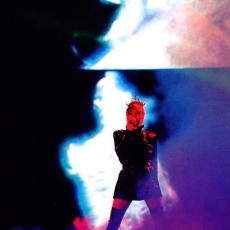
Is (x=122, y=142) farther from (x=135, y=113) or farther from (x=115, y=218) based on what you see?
(x=115, y=218)

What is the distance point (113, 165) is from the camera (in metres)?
2.78

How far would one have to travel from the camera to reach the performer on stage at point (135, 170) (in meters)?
2.66

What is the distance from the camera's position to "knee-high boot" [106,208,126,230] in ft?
8.73

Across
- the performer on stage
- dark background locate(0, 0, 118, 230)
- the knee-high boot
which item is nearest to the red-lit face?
the performer on stage

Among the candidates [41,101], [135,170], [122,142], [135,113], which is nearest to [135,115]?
[135,113]

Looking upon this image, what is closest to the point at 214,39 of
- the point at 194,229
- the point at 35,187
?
the point at 194,229

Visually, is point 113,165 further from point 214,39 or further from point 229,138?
point 214,39

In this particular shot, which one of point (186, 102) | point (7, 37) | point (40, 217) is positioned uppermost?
point (7, 37)

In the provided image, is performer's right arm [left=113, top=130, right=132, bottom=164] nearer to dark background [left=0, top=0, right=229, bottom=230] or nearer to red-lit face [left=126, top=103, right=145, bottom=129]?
red-lit face [left=126, top=103, right=145, bottom=129]

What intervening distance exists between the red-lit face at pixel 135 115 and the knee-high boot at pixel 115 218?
68cm

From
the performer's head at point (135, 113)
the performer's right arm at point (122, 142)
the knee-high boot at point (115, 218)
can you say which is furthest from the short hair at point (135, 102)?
the knee-high boot at point (115, 218)

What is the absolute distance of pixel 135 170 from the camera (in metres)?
2.69

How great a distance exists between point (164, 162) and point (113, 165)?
416mm

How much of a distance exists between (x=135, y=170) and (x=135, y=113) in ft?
1.53
